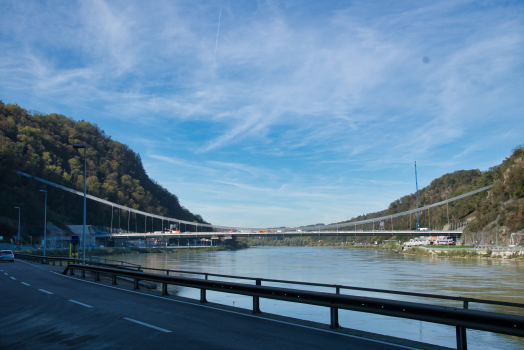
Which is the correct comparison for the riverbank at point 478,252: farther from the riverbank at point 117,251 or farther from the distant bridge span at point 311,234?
the riverbank at point 117,251

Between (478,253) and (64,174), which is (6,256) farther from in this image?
(64,174)

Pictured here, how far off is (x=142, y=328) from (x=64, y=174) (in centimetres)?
12425

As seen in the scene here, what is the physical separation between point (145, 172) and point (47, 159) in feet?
235

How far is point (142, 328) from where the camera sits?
7336 millimetres

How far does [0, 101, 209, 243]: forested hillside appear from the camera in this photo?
85.1 metres

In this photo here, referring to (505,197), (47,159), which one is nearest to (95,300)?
(505,197)

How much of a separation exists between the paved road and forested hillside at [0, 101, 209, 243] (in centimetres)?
6661

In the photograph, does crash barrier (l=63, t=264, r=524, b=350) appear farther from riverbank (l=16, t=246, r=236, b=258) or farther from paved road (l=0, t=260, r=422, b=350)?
riverbank (l=16, t=246, r=236, b=258)

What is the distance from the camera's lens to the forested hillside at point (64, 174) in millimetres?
85125

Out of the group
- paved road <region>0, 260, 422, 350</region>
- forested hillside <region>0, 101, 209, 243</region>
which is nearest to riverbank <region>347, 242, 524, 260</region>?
paved road <region>0, 260, 422, 350</region>

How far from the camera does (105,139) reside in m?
173

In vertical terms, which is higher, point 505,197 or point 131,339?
point 505,197

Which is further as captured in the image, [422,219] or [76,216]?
[422,219]

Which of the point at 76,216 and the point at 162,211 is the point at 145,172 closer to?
the point at 162,211
